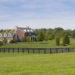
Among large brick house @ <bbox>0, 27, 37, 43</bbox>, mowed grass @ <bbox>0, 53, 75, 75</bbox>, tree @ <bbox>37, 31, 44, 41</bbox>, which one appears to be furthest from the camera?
large brick house @ <bbox>0, 27, 37, 43</bbox>

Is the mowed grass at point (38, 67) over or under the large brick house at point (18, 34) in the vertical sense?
under

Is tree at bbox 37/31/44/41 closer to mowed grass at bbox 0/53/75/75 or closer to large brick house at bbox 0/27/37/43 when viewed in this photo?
large brick house at bbox 0/27/37/43

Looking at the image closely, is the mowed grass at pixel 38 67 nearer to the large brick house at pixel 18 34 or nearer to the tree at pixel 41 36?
the tree at pixel 41 36

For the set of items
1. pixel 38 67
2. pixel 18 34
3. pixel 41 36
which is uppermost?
pixel 18 34

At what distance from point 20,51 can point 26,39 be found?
121ft

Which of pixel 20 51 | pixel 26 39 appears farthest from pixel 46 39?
pixel 20 51

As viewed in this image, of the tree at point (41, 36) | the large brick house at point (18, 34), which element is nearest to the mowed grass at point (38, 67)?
the tree at point (41, 36)

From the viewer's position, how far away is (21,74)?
29.4 feet

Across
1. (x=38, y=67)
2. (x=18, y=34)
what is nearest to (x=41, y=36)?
(x=18, y=34)

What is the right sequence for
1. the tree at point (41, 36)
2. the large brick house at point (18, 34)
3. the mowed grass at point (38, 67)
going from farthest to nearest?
the large brick house at point (18, 34)
the tree at point (41, 36)
the mowed grass at point (38, 67)

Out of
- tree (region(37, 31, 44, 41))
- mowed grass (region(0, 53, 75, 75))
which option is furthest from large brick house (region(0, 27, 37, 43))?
mowed grass (region(0, 53, 75, 75))

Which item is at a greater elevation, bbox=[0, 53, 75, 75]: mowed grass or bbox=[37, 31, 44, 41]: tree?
bbox=[37, 31, 44, 41]: tree

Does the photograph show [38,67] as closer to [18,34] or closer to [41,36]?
[41,36]

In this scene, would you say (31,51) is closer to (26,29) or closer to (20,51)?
(20,51)
